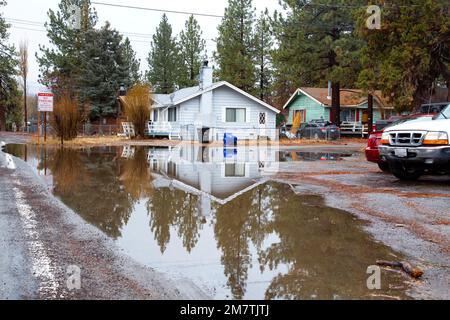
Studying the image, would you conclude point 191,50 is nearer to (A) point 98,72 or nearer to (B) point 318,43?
(A) point 98,72

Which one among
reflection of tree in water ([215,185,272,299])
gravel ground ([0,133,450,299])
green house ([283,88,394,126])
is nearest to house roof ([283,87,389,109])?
green house ([283,88,394,126])

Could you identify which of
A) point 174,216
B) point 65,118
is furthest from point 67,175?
point 65,118

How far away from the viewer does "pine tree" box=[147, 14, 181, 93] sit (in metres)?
64.7

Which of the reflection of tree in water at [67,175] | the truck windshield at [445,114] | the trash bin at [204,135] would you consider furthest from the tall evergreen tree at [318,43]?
the truck windshield at [445,114]

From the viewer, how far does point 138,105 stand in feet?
107

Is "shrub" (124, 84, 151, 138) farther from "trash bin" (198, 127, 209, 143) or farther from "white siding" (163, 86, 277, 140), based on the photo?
"white siding" (163, 86, 277, 140)

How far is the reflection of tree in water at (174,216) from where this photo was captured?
21.2 ft

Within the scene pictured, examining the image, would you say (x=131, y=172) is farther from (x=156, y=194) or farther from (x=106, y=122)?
(x=106, y=122)

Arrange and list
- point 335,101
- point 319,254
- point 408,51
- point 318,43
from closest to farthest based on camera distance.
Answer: point 319,254 < point 408,51 < point 318,43 < point 335,101

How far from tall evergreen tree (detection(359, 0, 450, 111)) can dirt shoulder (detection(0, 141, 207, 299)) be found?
20.6m

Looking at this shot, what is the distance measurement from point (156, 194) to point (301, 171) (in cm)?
561

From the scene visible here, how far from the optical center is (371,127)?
39375 millimetres

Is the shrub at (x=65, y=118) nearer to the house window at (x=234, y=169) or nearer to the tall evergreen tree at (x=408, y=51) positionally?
the house window at (x=234, y=169)

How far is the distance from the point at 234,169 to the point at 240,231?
815 cm
